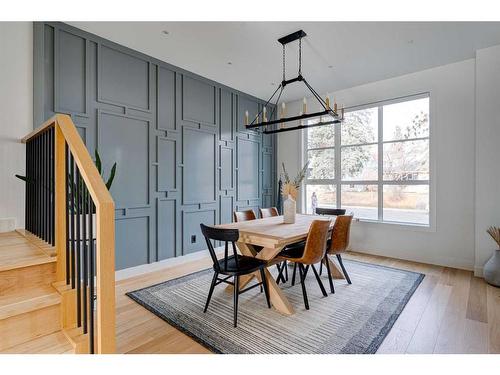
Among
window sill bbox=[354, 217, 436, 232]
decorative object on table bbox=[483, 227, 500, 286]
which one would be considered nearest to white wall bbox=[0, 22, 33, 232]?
window sill bbox=[354, 217, 436, 232]

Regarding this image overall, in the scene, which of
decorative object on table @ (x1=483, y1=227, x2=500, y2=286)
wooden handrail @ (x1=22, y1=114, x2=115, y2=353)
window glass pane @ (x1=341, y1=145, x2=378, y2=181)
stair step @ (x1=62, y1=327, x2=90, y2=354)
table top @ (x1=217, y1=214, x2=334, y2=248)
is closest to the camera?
wooden handrail @ (x1=22, y1=114, x2=115, y2=353)

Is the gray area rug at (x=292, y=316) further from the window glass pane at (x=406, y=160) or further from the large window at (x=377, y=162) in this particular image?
the window glass pane at (x=406, y=160)

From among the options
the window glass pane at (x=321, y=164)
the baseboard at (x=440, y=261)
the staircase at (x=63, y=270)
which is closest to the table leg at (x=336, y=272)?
the baseboard at (x=440, y=261)

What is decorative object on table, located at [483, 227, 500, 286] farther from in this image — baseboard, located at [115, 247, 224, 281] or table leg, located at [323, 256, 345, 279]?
baseboard, located at [115, 247, 224, 281]

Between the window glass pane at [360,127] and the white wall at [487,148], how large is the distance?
1390 millimetres

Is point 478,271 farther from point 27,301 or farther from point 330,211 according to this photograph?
point 27,301

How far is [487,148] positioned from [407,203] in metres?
1.25

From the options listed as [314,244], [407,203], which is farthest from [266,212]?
[407,203]

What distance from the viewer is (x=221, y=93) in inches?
177

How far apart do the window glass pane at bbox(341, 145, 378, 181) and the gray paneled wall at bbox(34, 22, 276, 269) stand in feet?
6.24

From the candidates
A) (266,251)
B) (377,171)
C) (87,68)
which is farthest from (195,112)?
(377,171)

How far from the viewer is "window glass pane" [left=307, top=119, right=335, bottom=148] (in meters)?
5.01

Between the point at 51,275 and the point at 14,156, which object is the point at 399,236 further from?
the point at 14,156

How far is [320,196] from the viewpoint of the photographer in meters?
5.20
